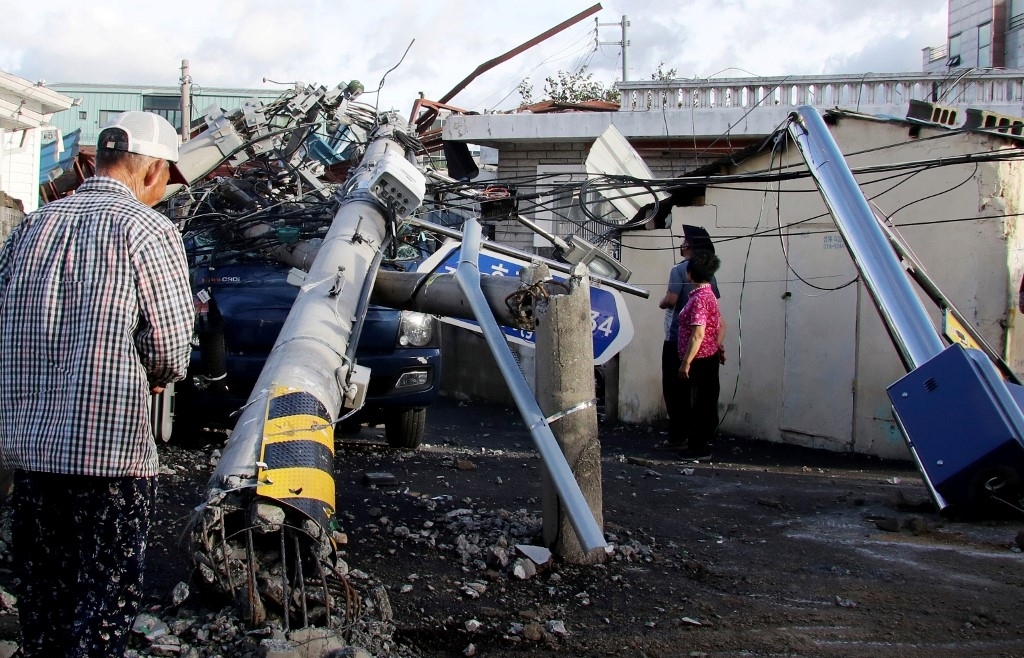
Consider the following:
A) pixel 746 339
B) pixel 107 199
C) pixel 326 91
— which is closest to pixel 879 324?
pixel 746 339

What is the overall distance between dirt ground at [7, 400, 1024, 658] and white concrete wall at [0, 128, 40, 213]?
10835 millimetres

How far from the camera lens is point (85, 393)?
276 cm

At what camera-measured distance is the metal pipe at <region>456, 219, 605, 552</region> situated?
4.10 meters

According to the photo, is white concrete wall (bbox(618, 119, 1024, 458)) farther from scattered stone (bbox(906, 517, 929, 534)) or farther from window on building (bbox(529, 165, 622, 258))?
scattered stone (bbox(906, 517, 929, 534))

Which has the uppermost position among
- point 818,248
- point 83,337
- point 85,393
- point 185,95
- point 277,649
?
point 185,95

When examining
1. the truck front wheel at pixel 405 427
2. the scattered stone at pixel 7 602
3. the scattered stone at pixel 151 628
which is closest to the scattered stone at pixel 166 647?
the scattered stone at pixel 151 628

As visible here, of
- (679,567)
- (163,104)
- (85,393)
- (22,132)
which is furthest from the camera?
(163,104)

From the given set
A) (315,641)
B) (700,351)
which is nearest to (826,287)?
(700,351)

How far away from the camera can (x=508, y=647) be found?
394 centimetres

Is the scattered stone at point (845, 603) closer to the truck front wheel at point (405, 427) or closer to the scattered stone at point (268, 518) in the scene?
the scattered stone at point (268, 518)

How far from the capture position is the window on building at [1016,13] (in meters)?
22.5

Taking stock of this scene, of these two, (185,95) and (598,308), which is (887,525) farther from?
(185,95)

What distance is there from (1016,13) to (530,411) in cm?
2351

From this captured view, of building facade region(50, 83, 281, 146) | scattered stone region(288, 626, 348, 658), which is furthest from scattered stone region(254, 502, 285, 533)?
building facade region(50, 83, 281, 146)
